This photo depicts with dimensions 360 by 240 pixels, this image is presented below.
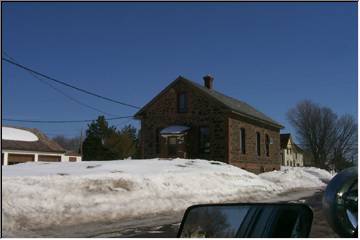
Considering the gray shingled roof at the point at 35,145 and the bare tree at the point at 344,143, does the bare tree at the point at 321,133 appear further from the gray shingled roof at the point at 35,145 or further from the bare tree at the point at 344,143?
the gray shingled roof at the point at 35,145

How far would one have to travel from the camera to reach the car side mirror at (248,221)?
2.47 meters

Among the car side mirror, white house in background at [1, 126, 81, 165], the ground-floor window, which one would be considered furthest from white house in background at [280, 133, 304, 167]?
the car side mirror

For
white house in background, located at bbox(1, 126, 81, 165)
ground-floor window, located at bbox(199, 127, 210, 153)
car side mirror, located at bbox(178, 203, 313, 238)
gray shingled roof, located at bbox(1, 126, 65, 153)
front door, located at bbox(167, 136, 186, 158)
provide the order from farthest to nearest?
gray shingled roof, located at bbox(1, 126, 65, 153), white house in background, located at bbox(1, 126, 81, 165), ground-floor window, located at bbox(199, 127, 210, 153), front door, located at bbox(167, 136, 186, 158), car side mirror, located at bbox(178, 203, 313, 238)

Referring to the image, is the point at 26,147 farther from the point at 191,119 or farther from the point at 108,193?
the point at 108,193

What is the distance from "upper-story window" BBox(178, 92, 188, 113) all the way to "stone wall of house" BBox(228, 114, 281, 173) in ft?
10.6

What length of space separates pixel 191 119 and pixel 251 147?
5.40 metres

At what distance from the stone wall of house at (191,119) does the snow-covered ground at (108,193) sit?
1008 cm

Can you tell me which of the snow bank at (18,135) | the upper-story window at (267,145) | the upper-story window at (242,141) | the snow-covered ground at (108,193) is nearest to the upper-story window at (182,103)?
the upper-story window at (242,141)

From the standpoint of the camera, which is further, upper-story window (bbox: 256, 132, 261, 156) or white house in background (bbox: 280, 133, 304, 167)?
white house in background (bbox: 280, 133, 304, 167)

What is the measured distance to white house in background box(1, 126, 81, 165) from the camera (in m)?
40.5

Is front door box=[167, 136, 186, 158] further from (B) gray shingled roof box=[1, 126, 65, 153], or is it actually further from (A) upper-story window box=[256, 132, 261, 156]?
(B) gray shingled roof box=[1, 126, 65, 153]

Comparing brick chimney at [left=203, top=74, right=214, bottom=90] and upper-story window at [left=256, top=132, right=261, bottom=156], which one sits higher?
brick chimney at [left=203, top=74, right=214, bottom=90]

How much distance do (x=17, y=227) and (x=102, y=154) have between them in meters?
45.2

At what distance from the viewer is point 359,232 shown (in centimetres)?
243
